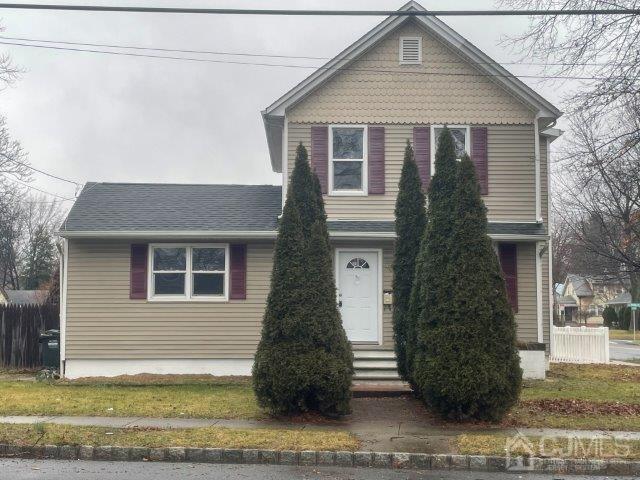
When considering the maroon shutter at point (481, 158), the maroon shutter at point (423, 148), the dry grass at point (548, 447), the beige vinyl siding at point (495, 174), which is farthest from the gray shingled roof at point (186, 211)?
the dry grass at point (548, 447)

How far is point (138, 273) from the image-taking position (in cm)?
1656

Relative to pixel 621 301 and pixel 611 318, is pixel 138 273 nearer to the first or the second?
pixel 611 318

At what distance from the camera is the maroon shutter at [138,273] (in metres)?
16.6

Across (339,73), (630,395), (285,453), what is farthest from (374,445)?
(339,73)

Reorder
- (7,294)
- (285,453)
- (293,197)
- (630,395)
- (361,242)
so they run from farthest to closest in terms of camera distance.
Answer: (7,294)
(361,242)
(630,395)
(293,197)
(285,453)

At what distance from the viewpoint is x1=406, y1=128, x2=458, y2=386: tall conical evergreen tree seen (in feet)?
36.3

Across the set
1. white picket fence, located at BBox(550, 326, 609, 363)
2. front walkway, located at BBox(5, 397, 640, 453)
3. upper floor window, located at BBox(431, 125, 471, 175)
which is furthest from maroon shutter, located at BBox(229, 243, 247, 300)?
white picket fence, located at BBox(550, 326, 609, 363)

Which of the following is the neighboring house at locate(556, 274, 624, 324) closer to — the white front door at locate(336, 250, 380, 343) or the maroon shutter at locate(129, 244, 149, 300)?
the white front door at locate(336, 250, 380, 343)

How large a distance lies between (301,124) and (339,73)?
152 cm

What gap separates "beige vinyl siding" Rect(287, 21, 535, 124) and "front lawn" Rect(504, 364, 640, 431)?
620 centimetres

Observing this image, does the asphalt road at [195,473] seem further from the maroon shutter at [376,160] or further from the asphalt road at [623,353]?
the asphalt road at [623,353]

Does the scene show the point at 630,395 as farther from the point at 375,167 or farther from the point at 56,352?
the point at 56,352

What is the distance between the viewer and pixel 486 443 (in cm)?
912

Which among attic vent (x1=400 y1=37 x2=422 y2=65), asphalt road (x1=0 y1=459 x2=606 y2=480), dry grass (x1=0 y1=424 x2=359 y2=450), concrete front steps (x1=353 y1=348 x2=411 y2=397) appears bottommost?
asphalt road (x1=0 y1=459 x2=606 y2=480)
